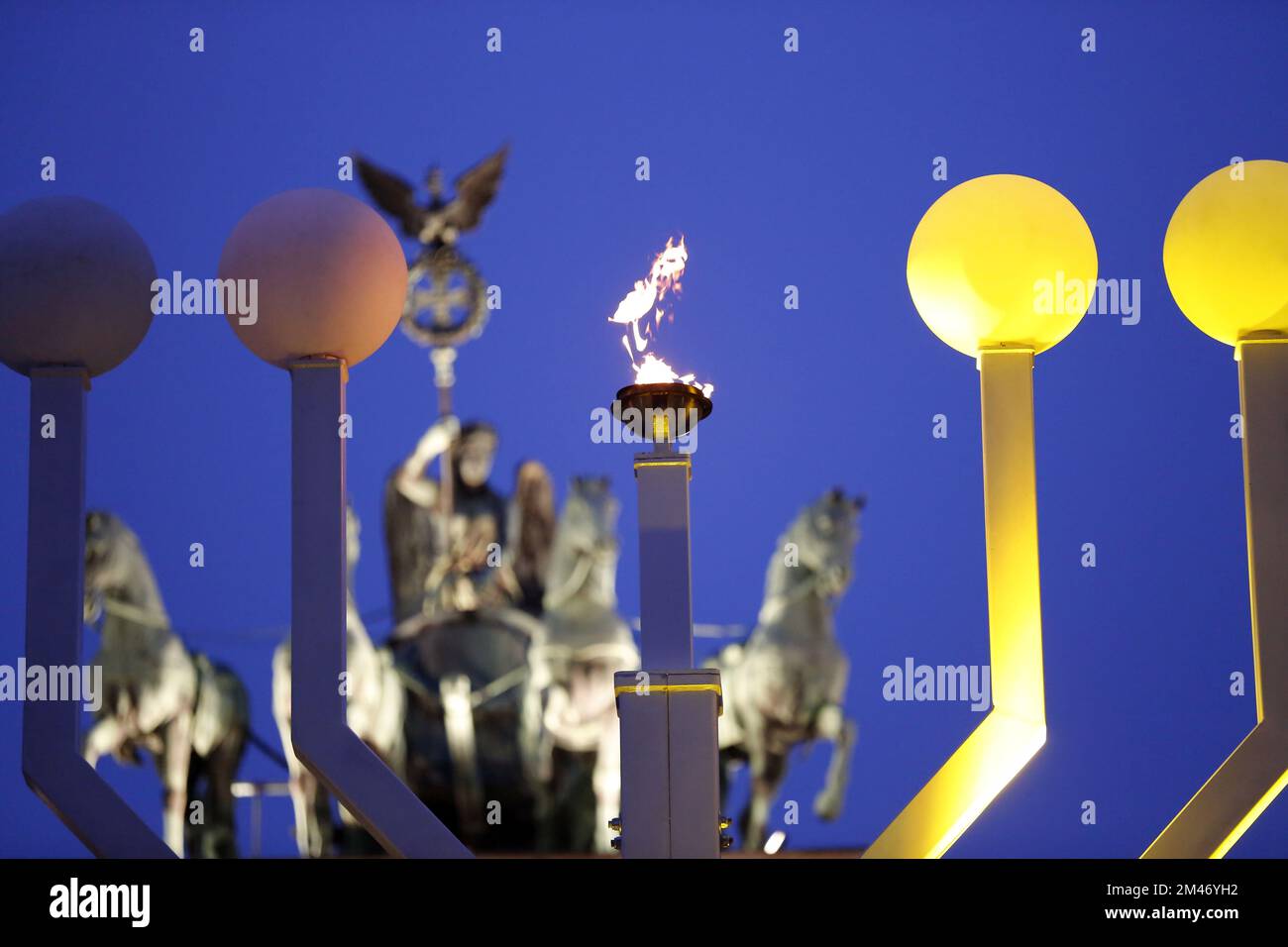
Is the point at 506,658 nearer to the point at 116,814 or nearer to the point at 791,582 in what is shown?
the point at 791,582

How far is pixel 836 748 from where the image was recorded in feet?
45.1

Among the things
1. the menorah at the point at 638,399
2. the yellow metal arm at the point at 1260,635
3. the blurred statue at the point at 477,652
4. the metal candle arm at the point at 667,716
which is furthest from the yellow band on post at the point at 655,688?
the blurred statue at the point at 477,652

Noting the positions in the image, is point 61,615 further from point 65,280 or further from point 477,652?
point 477,652

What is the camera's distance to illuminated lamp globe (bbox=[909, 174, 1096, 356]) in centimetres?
729

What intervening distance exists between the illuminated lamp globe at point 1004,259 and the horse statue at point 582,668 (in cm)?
684

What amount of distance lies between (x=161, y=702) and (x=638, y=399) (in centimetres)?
765

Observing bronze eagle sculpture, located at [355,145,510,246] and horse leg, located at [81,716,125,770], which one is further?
bronze eagle sculpture, located at [355,145,510,246]

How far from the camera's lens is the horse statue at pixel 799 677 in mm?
13703

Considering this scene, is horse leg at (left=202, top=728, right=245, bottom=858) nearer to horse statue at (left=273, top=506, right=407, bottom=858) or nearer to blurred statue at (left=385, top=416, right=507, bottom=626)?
horse statue at (left=273, top=506, right=407, bottom=858)

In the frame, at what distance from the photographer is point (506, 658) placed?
1454 cm

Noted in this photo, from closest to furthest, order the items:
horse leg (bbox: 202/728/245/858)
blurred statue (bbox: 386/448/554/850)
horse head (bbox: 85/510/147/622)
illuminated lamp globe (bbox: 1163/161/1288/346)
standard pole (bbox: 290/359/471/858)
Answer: standard pole (bbox: 290/359/471/858)
illuminated lamp globe (bbox: 1163/161/1288/346)
horse head (bbox: 85/510/147/622)
horse leg (bbox: 202/728/245/858)
blurred statue (bbox: 386/448/554/850)

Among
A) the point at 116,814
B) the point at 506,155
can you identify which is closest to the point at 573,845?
the point at 506,155

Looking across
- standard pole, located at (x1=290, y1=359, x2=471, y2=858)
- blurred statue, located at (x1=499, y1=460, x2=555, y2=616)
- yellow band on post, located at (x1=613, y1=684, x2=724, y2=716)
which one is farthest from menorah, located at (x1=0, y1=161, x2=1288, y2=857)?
blurred statue, located at (x1=499, y1=460, x2=555, y2=616)
